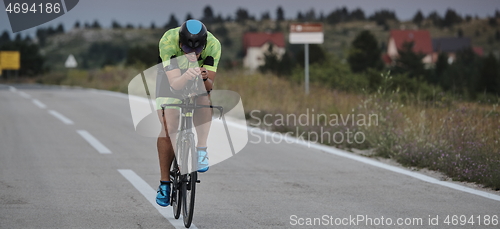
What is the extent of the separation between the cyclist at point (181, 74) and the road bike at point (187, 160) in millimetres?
57

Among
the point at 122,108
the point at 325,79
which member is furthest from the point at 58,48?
the point at 122,108

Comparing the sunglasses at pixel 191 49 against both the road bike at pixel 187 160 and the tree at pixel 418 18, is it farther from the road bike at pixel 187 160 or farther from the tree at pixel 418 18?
the tree at pixel 418 18

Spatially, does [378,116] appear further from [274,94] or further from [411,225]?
[274,94]

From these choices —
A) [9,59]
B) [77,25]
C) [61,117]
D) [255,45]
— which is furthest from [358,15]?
[61,117]

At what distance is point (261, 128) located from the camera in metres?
12.8

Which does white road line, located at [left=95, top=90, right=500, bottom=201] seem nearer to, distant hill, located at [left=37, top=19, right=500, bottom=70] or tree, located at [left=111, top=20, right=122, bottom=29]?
distant hill, located at [left=37, top=19, right=500, bottom=70]

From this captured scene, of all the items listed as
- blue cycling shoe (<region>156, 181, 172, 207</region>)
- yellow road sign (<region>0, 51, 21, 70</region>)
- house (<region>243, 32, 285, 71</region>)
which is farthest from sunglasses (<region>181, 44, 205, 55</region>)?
house (<region>243, 32, 285, 71</region>)

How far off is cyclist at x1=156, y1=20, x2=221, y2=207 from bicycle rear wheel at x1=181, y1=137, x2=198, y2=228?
8 centimetres

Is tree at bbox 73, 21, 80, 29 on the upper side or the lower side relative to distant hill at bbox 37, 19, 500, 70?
upper

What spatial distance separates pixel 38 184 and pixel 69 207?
136cm

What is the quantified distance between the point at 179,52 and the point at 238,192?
219 centimetres

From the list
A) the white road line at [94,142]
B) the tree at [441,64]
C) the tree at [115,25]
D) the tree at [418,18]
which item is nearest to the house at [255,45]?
the tree at [441,64]

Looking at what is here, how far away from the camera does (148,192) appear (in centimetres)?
639
